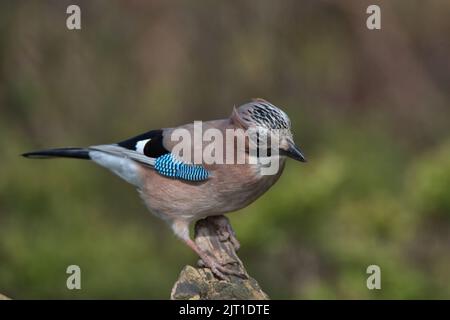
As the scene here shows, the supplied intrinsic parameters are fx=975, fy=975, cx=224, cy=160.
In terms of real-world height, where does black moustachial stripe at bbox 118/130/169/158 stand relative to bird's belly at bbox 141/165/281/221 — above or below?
above

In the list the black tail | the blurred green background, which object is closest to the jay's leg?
the black tail

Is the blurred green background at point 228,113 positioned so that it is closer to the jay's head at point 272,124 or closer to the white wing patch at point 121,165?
the white wing patch at point 121,165

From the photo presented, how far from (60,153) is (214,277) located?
1408 millimetres

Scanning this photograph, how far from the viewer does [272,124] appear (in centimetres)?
509

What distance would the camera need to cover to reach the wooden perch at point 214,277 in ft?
15.7

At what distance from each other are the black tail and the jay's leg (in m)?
0.80

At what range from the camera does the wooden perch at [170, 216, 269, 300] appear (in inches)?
188

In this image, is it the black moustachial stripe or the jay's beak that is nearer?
the jay's beak

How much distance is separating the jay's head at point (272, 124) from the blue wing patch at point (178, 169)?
0.41 meters

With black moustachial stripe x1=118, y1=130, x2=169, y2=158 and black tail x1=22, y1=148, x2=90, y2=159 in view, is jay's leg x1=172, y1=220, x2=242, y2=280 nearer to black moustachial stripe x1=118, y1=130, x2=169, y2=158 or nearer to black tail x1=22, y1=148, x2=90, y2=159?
black moustachial stripe x1=118, y1=130, x2=169, y2=158

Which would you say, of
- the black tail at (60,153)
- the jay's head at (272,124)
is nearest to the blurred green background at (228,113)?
the black tail at (60,153)

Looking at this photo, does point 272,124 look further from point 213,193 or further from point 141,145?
point 141,145

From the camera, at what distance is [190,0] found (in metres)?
10.5

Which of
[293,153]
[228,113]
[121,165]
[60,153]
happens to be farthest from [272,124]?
[228,113]
